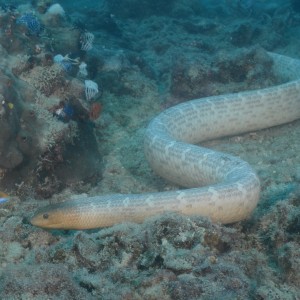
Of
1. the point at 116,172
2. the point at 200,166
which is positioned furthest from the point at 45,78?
the point at 200,166

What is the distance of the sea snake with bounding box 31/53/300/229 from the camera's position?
4.39 metres

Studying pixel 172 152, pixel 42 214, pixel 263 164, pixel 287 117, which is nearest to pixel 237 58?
pixel 287 117

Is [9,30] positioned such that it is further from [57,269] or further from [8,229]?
[57,269]

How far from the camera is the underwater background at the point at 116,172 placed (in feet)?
9.97

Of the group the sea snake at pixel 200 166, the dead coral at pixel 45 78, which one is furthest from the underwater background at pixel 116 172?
the sea snake at pixel 200 166

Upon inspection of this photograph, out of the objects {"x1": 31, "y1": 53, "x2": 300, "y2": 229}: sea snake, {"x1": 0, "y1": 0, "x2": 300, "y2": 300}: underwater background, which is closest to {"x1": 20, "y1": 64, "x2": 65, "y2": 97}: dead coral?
{"x1": 0, "y1": 0, "x2": 300, "y2": 300}: underwater background

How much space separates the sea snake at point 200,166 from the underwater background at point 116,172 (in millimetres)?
265

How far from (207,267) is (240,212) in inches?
61.3

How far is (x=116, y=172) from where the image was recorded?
22.8 feet

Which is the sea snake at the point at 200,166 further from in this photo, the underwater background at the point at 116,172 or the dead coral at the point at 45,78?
the dead coral at the point at 45,78

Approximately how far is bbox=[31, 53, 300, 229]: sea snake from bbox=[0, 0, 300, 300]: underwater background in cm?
26

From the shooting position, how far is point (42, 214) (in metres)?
4.23

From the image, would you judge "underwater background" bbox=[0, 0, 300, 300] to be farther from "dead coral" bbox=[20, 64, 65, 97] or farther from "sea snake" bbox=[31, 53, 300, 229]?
"sea snake" bbox=[31, 53, 300, 229]

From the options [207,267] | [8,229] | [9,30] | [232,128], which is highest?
[9,30]
